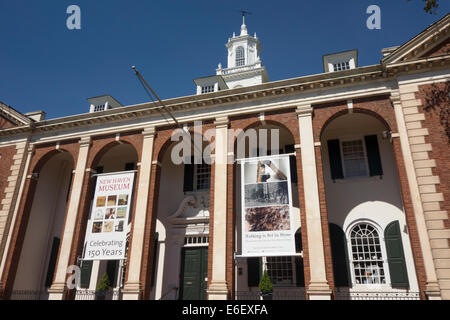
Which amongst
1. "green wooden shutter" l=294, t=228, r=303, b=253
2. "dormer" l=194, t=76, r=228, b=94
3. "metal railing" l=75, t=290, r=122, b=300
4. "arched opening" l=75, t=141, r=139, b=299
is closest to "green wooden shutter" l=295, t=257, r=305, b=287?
"green wooden shutter" l=294, t=228, r=303, b=253

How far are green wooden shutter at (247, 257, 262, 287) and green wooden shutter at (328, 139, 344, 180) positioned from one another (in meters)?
5.48

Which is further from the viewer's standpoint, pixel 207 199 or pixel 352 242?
pixel 207 199

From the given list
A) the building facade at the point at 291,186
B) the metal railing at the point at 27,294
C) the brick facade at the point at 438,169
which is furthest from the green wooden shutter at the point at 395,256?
the metal railing at the point at 27,294

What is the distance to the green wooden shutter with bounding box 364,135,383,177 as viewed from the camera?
15.1 m

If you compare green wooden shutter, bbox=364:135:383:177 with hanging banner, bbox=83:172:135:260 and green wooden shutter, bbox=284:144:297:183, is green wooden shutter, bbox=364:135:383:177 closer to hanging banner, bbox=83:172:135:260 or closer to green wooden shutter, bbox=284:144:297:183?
green wooden shutter, bbox=284:144:297:183

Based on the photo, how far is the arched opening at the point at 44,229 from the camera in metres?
17.8

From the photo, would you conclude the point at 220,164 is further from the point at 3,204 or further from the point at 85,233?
the point at 3,204

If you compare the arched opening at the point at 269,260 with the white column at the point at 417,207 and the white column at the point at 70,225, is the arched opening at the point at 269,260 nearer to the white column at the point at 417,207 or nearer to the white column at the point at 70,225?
the white column at the point at 417,207

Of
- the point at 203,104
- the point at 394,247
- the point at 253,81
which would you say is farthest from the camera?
the point at 253,81

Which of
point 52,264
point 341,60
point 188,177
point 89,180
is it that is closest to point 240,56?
point 341,60

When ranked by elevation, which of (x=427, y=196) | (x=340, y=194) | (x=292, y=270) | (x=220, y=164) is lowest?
(x=292, y=270)

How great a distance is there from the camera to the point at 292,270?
1483 cm
